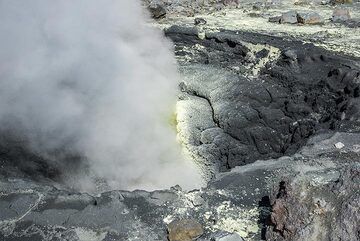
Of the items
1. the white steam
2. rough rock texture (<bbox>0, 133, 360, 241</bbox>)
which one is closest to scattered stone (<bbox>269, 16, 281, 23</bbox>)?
the white steam

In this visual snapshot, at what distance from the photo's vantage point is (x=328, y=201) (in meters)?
3.11

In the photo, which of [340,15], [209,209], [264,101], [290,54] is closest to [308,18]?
[340,15]

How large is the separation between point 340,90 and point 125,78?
7.83ft

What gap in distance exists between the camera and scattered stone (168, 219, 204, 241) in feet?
10.7

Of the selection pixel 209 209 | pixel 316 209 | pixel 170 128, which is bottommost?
pixel 170 128

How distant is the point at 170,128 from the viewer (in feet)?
19.3

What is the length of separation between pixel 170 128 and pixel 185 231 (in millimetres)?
2682

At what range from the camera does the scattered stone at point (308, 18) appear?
8039 millimetres

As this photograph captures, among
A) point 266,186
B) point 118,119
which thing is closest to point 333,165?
point 266,186

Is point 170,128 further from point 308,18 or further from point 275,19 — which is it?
point 308,18

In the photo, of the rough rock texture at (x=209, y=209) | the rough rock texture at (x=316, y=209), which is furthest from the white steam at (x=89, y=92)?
the rough rock texture at (x=316, y=209)

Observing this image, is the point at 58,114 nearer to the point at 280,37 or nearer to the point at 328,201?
the point at 328,201

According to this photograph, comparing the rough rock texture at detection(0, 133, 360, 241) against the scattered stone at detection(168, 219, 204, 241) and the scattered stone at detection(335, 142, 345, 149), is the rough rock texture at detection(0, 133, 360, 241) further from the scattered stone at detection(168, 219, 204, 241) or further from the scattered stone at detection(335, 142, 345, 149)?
the scattered stone at detection(335, 142, 345, 149)

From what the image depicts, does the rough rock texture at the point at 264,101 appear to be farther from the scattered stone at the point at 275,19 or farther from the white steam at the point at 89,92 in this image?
the scattered stone at the point at 275,19
